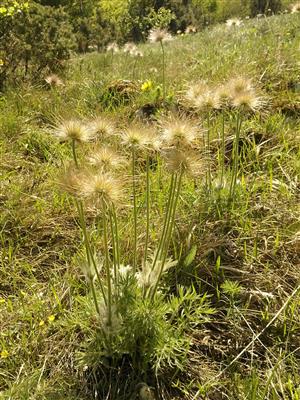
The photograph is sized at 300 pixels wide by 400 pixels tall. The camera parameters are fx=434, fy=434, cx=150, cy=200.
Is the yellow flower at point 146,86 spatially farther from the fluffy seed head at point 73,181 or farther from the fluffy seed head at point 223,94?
the fluffy seed head at point 73,181

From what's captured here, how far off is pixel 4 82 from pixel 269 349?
4.69 meters

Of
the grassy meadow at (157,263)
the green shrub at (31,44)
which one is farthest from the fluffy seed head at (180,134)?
the green shrub at (31,44)

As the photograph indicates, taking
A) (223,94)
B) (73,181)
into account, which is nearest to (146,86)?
(223,94)

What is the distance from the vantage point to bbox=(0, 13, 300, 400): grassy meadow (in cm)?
183

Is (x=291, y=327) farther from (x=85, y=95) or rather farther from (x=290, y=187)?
(x=85, y=95)

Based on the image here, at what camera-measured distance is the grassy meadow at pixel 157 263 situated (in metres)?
1.83

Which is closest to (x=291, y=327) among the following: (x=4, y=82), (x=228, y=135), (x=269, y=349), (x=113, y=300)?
(x=269, y=349)

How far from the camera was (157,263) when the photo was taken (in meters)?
1.95

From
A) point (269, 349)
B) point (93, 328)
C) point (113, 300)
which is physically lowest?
point (269, 349)

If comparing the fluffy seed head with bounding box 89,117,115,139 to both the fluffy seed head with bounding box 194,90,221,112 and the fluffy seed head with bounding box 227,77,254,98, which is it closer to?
the fluffy seed head with bounding box 194,90,221,112

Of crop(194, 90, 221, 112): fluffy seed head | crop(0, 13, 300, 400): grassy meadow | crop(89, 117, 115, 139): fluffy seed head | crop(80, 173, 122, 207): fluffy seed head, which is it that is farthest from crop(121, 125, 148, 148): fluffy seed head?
crop(194, 90, 221, 112): fluffy seed head

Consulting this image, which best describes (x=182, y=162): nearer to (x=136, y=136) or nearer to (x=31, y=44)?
(x=136, y=136)

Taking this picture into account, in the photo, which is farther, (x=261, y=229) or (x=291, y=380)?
(x=261, y=229)

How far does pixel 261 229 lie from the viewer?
2623 millimetres
